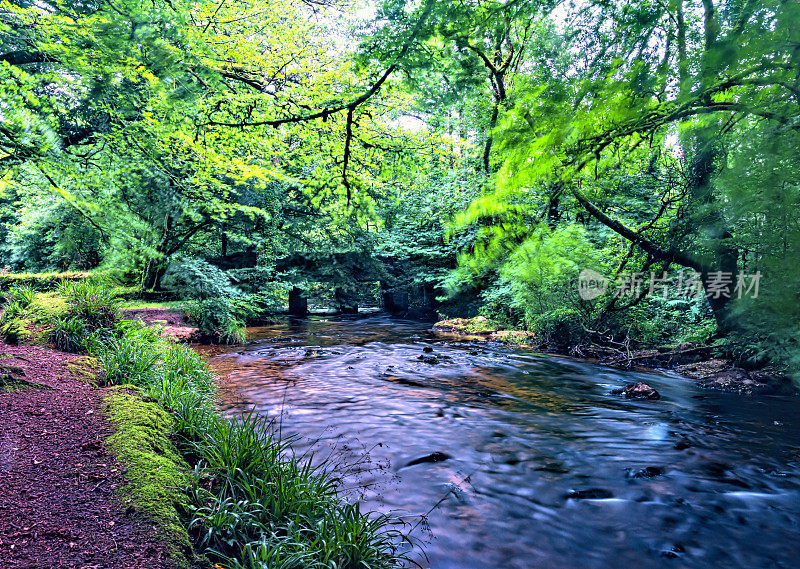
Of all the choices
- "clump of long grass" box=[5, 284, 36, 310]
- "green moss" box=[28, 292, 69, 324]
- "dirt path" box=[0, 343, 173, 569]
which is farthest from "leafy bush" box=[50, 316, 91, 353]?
"dirt path" box=[0, 343, 173, 569]

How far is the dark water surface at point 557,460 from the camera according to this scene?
3141 mm

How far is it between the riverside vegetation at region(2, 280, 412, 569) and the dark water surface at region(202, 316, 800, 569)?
25.2 inches

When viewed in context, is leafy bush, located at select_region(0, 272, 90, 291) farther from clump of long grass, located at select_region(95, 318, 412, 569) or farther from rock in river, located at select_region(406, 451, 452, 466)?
rock in river, located at select_region(406, 451, 452, 466)

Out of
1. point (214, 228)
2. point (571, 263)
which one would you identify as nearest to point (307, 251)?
point (214, 228)

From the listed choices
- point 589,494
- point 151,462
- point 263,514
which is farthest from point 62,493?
point 589,494

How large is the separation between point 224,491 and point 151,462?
659 mm

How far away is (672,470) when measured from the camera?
14.1 ft

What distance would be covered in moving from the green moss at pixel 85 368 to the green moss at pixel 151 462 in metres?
0.64

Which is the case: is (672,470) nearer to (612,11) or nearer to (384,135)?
(612,11)

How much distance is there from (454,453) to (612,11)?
174 inches

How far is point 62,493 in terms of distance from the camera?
8.32 feet

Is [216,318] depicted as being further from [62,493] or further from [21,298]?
[62,493]

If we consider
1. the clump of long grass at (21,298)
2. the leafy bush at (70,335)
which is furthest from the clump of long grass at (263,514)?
the clump of long grass at (21,298)

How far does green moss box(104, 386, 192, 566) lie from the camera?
2.45m
